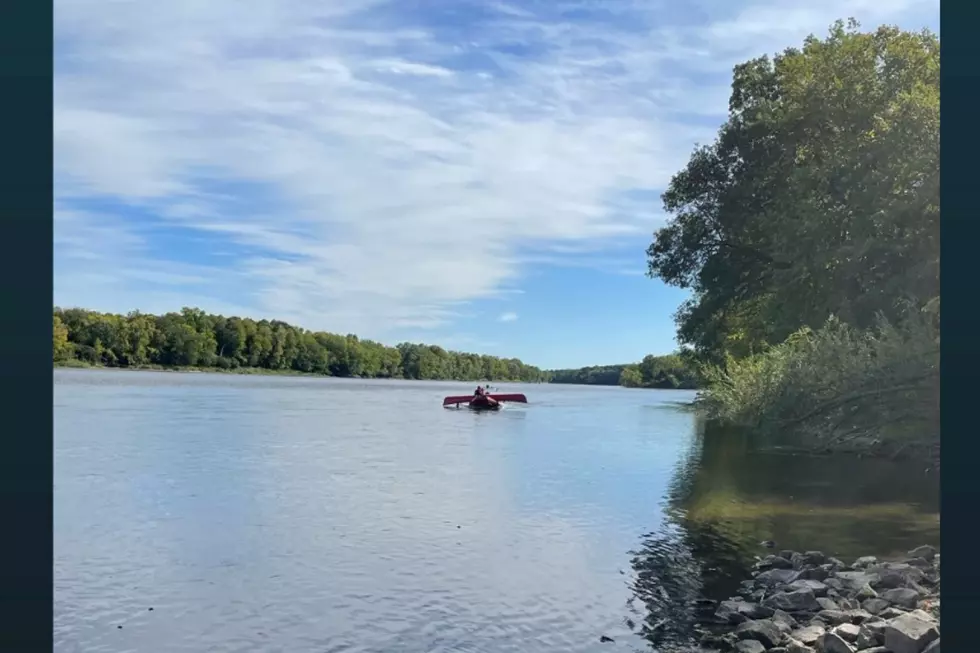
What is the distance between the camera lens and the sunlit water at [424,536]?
807cm

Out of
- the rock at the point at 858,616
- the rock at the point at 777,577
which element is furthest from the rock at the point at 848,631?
the rock at the point at 777,577

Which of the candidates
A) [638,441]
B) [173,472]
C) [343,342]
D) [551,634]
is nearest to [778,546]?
[551,634]

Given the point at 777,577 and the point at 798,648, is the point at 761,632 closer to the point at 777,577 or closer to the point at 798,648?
the point at 798,648

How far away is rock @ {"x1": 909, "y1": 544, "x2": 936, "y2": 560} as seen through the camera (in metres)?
9.68

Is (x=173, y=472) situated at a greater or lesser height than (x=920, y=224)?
lesser

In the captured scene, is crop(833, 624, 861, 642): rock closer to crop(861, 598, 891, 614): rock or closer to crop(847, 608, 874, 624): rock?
crop(847, 608, 874, 624): rock

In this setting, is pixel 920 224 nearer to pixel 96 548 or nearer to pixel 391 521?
pixel 391 521

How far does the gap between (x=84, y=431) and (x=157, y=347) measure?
56.2 m

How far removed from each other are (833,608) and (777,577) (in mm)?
1248

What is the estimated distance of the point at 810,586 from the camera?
8.62 meters

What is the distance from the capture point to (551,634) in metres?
7.82
